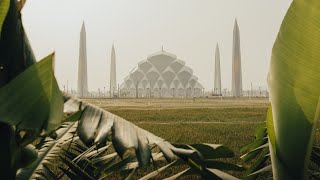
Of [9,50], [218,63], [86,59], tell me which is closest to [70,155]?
[9,50]

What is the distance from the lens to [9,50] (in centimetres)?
73

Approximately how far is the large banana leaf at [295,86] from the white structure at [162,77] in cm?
9040

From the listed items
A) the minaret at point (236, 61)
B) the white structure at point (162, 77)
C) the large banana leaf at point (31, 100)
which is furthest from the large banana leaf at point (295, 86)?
the white structure at point (162, 77)

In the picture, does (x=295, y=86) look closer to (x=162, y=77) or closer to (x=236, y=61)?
(x=236, y=61)

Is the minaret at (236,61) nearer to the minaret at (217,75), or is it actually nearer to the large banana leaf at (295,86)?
the minaret at (217,75)

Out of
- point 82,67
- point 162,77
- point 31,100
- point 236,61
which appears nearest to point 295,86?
point 31,100

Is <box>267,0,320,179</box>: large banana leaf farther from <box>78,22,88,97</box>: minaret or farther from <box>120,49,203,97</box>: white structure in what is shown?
<box>120,49,203,97</box>: white structure

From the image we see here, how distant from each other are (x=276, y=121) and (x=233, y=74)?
7836 cm

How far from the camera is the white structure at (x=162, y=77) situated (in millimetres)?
93312

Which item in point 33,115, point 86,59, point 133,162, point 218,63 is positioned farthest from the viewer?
point 218,63

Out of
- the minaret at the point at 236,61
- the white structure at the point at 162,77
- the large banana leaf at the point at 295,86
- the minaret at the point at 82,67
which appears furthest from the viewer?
the white structure at the point at 162,77

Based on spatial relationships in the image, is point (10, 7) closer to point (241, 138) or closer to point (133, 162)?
point (133, 162)

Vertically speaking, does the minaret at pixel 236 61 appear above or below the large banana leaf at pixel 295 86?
above

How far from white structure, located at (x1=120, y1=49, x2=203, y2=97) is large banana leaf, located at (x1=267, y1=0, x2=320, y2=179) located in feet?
297
